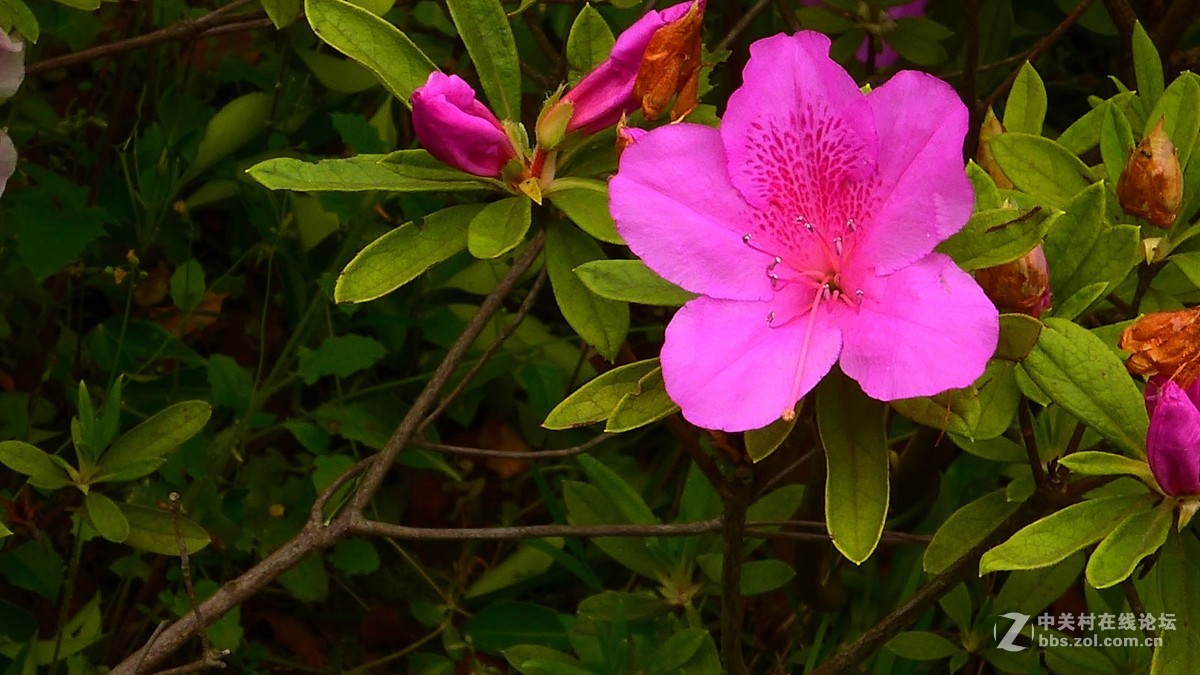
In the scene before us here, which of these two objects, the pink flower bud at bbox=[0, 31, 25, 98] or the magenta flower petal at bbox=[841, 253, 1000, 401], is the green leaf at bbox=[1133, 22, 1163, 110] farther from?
the pink flower bud at bbox=[0, 31, 25, 98]

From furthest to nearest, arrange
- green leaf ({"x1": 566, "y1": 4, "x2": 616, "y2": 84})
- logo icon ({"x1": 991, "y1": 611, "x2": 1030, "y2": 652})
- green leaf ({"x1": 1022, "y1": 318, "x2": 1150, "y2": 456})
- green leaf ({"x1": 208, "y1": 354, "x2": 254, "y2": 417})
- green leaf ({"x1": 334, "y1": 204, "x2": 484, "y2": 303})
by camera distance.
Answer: green leaf ({"x1": 208, "y1": 354, "x2": 254, "y2": 417})
logo icon ({"x1": 991, "y1": 611, "x2": 1030, "y2": 652})
green leaf ({"x1": 566, "y1": 4, "x2": 616, "y2": 84})
green leaf ({"x1": 334, "y1": 204, "x2": 484, "y2": 303})
green leaf ({"x1": 1022, "y1": 318, "x2": 1150, "y2": 456})

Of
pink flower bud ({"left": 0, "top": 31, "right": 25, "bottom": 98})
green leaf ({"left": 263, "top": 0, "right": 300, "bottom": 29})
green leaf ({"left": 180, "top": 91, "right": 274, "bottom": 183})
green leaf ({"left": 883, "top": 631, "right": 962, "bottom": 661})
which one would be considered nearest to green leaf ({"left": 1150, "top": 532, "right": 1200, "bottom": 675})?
green leaf ({"left": 883, "top": 631, "right": 962, "bottom": 661})

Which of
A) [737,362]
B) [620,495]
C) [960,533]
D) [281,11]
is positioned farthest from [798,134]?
[620,495]

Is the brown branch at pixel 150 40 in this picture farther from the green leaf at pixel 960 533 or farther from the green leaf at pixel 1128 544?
the green leaf at pixel 1128 544

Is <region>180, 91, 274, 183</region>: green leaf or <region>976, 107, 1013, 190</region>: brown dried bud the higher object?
<region>976, 107, 1013, 190</region>: brown dried bud

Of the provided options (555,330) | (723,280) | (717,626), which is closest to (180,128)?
(555,330)

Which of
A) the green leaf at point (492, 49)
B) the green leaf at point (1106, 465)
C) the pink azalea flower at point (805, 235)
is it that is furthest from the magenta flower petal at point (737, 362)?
the green leaf at point (492, 49)

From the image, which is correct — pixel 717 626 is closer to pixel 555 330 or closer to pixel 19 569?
pixel 555 330
